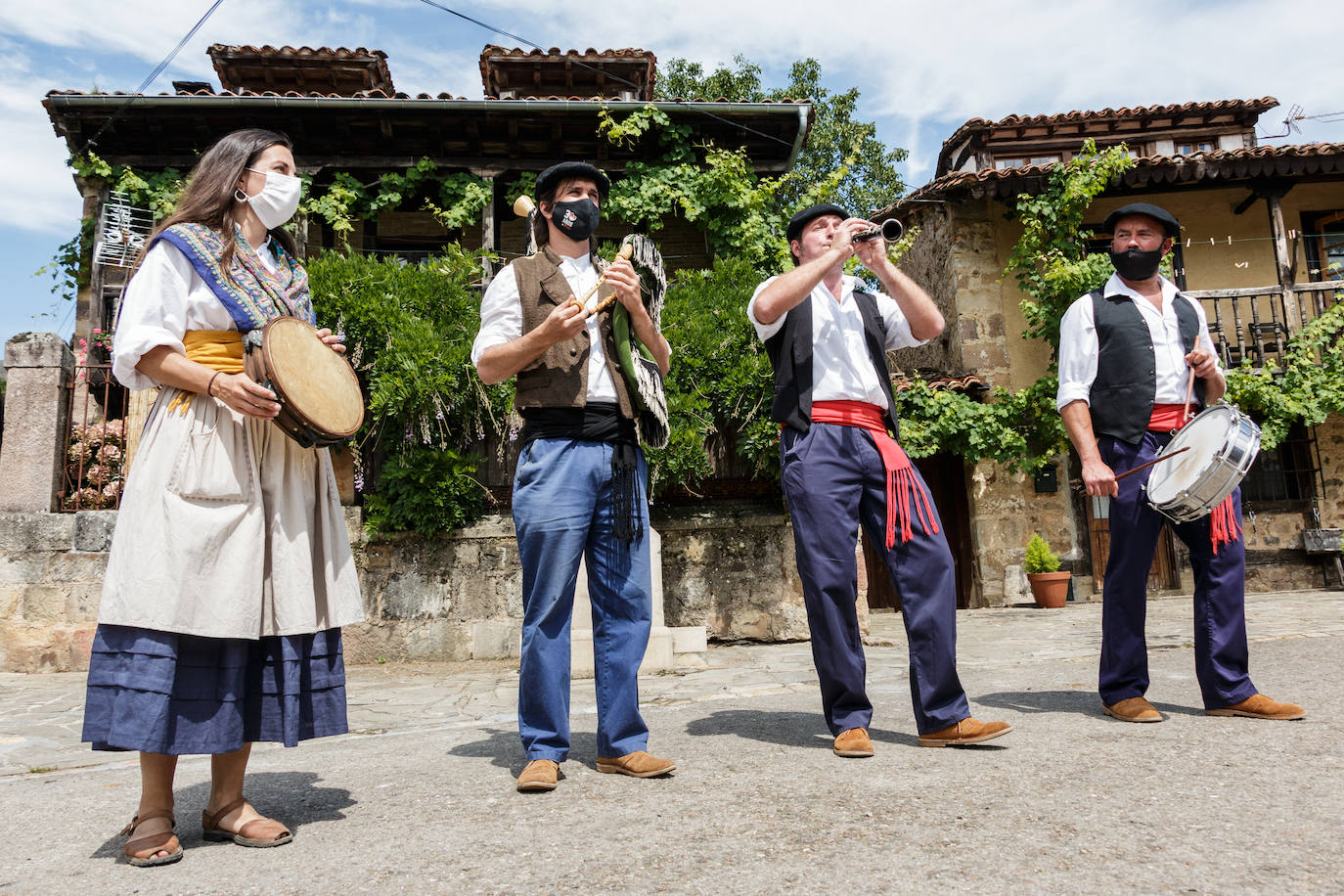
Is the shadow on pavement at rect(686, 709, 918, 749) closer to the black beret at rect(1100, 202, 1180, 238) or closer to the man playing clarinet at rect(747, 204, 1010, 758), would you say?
the man playing clarinet at rect(747, 204, 1010, 758)

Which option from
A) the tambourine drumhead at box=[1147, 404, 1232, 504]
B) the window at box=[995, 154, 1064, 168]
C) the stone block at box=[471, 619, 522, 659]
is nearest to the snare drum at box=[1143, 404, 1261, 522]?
the tambourine drumhead at box=[1147, 404, 1232, 504]

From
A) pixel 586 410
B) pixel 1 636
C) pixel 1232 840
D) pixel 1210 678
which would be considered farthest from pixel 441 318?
pixel 1232 840

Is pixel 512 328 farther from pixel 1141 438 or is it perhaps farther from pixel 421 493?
pixel 421 493

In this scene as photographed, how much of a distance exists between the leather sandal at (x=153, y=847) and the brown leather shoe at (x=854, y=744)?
6.08 ft

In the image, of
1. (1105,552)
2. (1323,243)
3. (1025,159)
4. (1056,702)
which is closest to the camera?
(1056,702)

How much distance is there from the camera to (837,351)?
323 cm

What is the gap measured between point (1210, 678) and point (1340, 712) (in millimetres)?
395

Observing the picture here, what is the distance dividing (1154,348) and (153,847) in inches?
145

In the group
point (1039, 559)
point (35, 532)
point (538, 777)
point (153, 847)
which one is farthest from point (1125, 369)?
point (1039, 559)

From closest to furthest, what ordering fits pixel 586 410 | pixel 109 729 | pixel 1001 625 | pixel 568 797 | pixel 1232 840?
pixel 1232 840, pixel 109 729, pixel 568 797, pixel 586 410, pixel 1001 625

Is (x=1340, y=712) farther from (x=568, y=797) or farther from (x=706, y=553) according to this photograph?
(x=706, y=553)

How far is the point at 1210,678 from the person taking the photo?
3305 mm

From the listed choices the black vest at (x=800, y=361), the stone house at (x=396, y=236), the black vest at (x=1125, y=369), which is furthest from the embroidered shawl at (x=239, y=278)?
the stone house at (x=396, y=236)

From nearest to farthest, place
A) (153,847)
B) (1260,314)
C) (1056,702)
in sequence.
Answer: (153,847) < (1056,702) < (1260,314)
